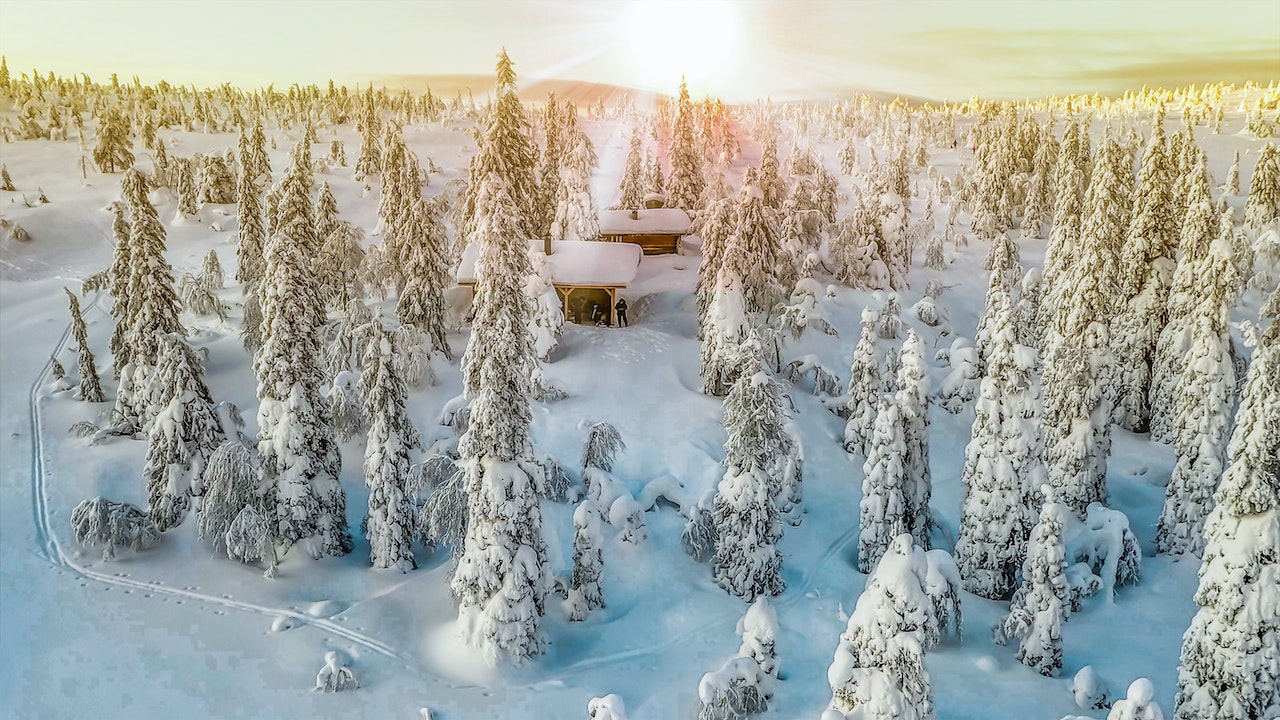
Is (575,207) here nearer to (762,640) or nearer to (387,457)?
(387,457)

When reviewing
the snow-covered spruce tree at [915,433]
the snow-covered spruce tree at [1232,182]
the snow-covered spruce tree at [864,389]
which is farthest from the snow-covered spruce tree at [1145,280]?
the snow-covered spruce tree at [1232,182]

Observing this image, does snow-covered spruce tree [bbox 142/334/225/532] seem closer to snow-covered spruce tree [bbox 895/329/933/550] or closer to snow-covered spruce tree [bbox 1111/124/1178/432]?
snow-covered spruce tree [bbox 895/329/933/550]

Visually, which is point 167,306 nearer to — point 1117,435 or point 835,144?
point 1117,435

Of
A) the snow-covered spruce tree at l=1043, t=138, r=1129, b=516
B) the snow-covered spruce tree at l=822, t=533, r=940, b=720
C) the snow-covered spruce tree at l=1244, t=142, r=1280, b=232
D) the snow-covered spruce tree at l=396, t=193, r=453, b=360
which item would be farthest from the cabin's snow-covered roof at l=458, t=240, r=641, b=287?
the snow-covered spruce tree at l=1244, t=142, r=1280, b=232

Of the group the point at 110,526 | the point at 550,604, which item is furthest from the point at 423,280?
the point at 550,604

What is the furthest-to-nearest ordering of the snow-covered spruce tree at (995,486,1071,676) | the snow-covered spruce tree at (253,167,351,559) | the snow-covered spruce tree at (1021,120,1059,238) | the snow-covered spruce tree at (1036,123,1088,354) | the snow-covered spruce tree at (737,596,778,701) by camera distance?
the snow-covered spruce tree at (1021,120,1059,238) < the snow-covered spruce tree at (1036,123,1088,354) < the snow-covered spruce tree at (253,167,351,559) < the snow-covered spruce tree at (995,486,1071,676) < the snow-covered spruce tree at (737,596,778,701)

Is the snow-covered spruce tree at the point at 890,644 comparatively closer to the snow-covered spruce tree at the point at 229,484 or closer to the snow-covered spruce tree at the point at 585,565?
the snow-covered spruce tree at the point at 585,565
